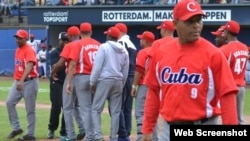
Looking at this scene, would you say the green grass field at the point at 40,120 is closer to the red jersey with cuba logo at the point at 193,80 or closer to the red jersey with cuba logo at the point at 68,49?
the red jersey with cuba logo at the point at 68,49

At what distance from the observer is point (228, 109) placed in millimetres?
5609

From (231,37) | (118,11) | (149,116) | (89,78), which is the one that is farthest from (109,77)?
(118,11)

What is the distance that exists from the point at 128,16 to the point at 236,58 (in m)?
21.7

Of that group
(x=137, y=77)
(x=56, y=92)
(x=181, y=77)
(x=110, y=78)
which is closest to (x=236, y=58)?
(x=137, y=77)

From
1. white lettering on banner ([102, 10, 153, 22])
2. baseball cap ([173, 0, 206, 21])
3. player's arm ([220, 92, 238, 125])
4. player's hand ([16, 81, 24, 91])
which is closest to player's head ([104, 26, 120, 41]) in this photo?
player's hand ([16, 81, 24, 91])

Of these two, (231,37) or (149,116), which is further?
(231,37)

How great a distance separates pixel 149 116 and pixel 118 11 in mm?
26101

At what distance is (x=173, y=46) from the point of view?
6.04 metres

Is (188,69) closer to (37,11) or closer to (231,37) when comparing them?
(231,37)

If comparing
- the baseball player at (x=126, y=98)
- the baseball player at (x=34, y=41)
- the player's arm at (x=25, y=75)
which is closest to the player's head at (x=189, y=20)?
the baseball player at (x=126, y=98)

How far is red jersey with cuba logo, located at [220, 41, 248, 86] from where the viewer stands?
408 inches

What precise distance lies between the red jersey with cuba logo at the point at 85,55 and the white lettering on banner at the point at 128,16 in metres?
19.8

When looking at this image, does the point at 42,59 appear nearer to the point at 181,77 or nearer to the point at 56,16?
the point at 56,16

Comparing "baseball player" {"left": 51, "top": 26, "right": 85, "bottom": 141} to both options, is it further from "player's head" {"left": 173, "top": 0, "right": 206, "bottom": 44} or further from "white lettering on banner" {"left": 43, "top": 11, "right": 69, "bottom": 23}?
"white lettering on banner" {"left": 43, "top": 11, "right": 69, "bottom": 23}
